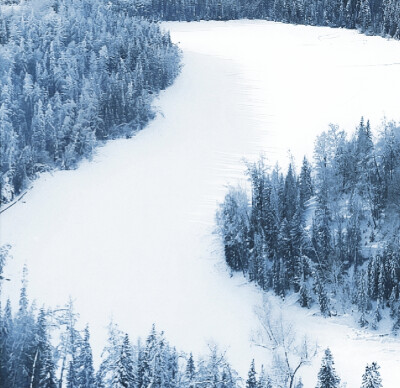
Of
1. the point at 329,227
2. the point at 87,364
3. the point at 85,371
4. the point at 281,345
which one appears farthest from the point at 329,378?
the point at 329,227

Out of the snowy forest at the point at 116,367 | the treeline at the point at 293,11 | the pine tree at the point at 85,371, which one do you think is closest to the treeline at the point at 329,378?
the snowy forest at the point at 116,367

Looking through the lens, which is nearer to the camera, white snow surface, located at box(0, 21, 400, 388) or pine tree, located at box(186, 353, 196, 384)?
pine tree, located at box(186, 353, 196, 384)

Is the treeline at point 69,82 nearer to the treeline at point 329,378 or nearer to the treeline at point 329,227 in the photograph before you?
the treeline at point 329,227

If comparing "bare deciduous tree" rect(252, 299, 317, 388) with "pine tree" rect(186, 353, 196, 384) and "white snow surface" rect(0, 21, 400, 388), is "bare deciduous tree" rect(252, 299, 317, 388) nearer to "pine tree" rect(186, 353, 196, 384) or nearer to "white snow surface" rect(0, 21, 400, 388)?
"white snow surface" rect(0, 21, 400, 388)

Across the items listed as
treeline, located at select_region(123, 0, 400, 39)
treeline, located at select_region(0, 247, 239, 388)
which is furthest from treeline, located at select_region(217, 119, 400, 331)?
treeline, located at select_region(123, 0, 400, 39)

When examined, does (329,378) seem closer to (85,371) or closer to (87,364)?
(87,364)

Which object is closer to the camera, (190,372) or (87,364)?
(190,372)
